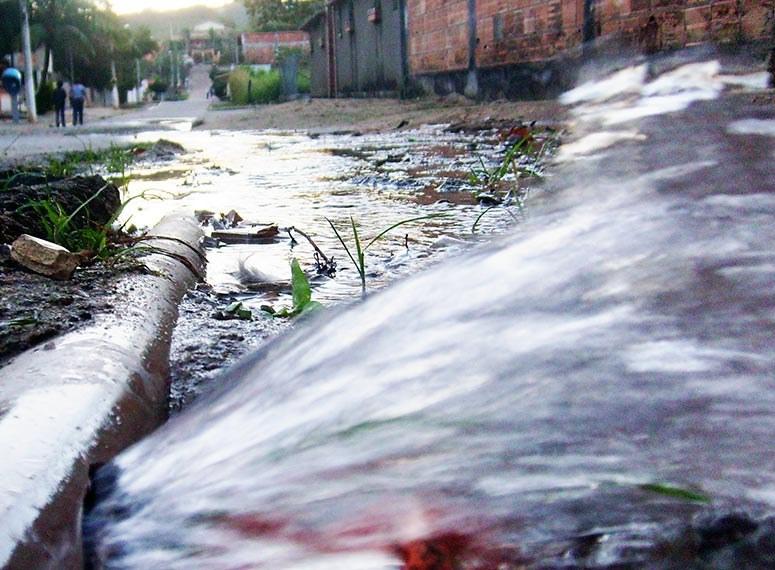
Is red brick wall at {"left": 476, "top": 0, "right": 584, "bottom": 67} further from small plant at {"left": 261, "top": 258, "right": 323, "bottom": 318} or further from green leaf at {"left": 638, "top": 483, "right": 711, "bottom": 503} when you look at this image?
green leaf at {"left": 638, "top": 483, "right": 711, "bottom": 503}

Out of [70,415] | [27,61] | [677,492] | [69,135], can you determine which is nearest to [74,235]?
[70,415]

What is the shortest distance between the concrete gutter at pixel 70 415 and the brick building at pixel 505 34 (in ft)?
19.8

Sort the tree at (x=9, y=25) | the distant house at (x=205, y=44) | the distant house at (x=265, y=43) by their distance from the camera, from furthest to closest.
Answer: the distant house at (x=205, y=44) < the distant house at (x=265, y=43) < the tree at (x=9, y=25)

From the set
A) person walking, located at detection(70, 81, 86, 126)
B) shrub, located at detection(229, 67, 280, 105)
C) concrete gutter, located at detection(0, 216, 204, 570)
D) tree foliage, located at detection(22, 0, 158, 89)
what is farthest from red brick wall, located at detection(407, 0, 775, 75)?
tree foliage, located at detection(22, 0, 158, 89)

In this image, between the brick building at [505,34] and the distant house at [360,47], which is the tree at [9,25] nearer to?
the distant house at [360,47]

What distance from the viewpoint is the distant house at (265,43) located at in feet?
216

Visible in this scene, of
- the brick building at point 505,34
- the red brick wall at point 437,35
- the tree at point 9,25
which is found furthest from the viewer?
the tree at point 9,25

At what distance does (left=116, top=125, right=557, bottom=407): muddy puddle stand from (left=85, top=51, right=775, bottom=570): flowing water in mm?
380

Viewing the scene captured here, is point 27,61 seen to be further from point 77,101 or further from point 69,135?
point 69,135

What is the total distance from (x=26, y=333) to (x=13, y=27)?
44115mm

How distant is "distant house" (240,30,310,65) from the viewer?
65.7 meters

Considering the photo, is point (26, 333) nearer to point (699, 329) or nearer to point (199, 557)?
point (199, 557)

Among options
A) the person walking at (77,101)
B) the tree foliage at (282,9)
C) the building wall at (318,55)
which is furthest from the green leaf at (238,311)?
the tree foliage at (282,9)

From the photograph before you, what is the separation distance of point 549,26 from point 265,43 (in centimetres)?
6051
